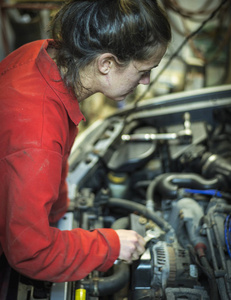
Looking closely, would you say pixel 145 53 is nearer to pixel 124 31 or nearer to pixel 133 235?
pixel 124 31

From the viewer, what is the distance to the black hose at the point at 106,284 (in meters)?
1.25

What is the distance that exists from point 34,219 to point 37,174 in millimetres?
127

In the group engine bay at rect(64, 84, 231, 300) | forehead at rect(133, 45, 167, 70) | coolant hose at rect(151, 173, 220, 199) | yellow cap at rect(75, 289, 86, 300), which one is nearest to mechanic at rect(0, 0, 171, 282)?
forehead at rect(133, 45, 167, 70)

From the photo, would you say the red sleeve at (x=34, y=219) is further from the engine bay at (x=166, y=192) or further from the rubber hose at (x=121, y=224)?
the rubber hose at (x=121, y=224)

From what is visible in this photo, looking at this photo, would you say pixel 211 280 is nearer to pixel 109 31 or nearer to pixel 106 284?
pixel 106 284

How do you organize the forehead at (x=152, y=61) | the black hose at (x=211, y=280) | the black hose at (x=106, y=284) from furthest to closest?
1. the black hose at (x=106, y=284)
2. the black hose at (x=211, y=280)
3. the forehead at (x=152, y=61)

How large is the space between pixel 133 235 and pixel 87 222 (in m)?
0.38

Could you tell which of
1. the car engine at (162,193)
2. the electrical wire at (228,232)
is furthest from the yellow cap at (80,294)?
the electrical wire at (228,232)

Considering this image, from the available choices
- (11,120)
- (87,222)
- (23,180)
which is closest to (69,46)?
(11,120)

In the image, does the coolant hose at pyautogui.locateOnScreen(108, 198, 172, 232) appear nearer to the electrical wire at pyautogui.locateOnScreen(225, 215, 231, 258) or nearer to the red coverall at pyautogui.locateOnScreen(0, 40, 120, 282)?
the electrical wire at pyautogui.locateOnScreen(225, 215, 231, 258)

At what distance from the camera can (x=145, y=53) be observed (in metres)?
1.00

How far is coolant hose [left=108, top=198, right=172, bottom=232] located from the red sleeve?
20.5 inches

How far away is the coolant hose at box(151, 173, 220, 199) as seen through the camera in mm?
1628

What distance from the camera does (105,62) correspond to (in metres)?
1.02
